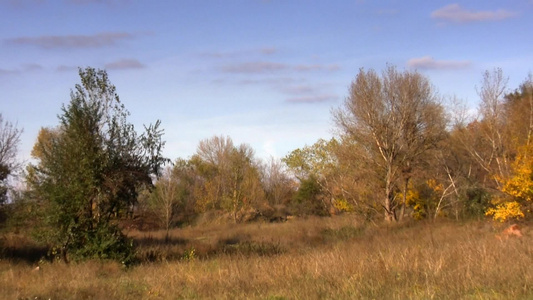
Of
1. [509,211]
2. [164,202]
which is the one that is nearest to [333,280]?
[509,211]

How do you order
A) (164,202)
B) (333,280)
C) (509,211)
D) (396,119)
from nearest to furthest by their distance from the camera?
1. (333,280)
2. (509,211)
3. (396,119)
4. (164,202)

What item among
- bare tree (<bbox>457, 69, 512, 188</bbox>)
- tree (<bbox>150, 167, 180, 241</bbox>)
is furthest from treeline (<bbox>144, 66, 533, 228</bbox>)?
tree (<bbox>150, 167, 180, 241</bbox>)

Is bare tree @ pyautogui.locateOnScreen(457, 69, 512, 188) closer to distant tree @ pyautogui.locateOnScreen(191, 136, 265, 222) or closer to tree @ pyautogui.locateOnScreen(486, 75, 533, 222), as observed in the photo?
tree @ pyautogui.locateOnScreen(486, 75, 533, 222)

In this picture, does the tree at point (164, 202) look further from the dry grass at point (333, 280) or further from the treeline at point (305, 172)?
the dry grass at point (333, 280)

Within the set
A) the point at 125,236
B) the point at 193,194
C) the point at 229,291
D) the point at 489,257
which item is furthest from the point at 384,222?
the point at 193,194

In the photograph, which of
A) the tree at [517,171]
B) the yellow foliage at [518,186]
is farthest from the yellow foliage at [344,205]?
the yellow foliage at [518,186]

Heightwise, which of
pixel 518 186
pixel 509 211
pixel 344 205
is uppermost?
pixel 518 186

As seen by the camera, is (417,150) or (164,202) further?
(164,202)

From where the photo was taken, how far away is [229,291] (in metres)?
10.2

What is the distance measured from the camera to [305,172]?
5978 cm

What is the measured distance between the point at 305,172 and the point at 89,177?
41.8m

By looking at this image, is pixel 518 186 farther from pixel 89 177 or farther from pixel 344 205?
pixel 89 177

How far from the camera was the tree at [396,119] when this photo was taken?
3469 cm

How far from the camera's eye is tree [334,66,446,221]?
34.7 m
